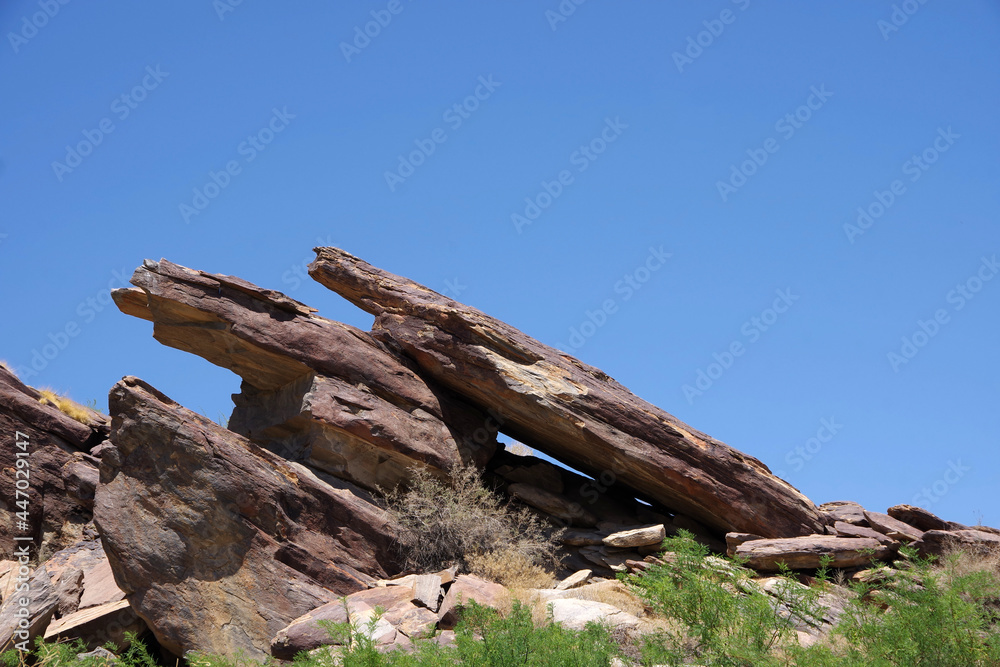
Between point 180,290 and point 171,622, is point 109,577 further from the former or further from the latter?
point 180,290

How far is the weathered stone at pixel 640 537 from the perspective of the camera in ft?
55.2

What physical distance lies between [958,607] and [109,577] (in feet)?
48.6

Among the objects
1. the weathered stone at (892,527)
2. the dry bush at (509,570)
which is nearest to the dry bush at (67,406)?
the dry bush at (509,570)

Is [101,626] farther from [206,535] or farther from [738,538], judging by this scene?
[738,538]

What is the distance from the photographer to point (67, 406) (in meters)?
19.9

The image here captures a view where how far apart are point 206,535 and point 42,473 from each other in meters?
6.55

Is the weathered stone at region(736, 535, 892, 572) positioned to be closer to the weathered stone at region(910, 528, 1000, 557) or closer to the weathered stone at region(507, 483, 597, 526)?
the weathered stone at region(910, 528, 1000, 557)

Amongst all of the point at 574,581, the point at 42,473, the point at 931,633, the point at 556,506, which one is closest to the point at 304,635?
the point at 574,581

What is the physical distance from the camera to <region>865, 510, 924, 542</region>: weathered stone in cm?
1717

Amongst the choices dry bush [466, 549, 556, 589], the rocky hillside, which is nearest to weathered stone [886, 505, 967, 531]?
the rocky hillside

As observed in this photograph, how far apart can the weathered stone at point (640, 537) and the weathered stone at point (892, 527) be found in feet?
17.1

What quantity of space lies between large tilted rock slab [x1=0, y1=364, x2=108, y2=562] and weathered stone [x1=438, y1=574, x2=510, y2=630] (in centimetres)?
950

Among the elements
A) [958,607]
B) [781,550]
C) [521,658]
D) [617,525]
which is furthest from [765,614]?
[617,525]

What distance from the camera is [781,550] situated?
53.1ft
